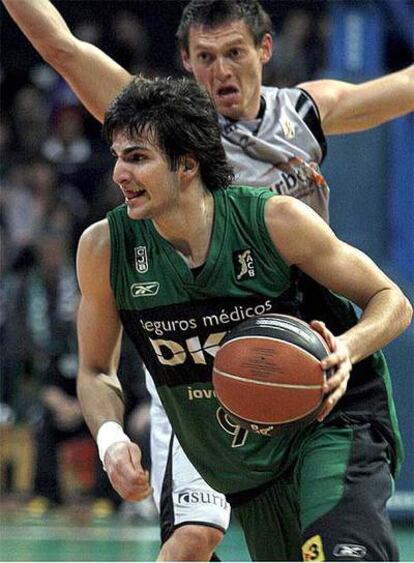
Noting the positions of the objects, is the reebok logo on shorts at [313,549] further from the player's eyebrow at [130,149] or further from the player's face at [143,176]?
the player's eyebrow at [130,149]

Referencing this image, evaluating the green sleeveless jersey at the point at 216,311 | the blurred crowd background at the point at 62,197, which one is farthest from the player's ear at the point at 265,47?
the blurred crowd background at the point at 62,197

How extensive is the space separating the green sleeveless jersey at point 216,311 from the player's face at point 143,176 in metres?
0.22

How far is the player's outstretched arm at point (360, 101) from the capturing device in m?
6.00

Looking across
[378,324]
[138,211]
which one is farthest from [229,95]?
[378,324]

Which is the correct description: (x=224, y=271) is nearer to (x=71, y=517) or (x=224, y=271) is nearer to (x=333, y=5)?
(x=71, y=517)

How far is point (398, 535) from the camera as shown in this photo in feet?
34.3

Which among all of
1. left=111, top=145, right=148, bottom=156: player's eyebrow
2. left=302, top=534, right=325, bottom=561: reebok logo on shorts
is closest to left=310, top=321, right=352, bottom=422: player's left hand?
left=302, top=534, right=325, bottom=561: reebok logo on shorts

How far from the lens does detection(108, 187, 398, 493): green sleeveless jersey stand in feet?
15.4

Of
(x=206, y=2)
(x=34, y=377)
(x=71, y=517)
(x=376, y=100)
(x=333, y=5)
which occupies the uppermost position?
(x=206, y=2)

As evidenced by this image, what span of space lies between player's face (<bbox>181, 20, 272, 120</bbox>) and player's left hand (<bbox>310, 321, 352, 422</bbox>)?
1677 millimetres

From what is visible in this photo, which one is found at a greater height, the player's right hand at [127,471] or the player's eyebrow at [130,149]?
the player's eyebrow at [130,149]

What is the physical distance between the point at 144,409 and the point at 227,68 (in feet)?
18.7

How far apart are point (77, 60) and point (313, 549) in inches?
92.6

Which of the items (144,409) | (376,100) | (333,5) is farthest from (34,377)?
(376,100)
